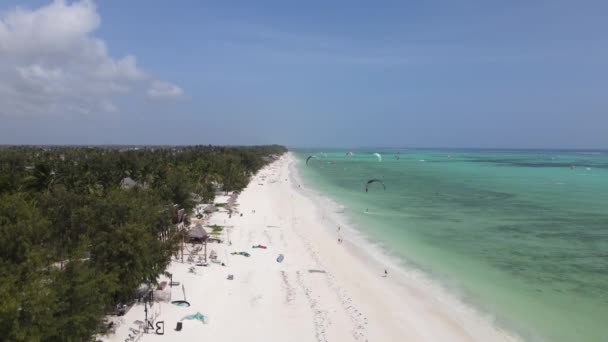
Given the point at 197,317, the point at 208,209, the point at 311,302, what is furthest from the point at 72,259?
the point at 208,209

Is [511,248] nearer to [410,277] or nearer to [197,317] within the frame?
[410,277]

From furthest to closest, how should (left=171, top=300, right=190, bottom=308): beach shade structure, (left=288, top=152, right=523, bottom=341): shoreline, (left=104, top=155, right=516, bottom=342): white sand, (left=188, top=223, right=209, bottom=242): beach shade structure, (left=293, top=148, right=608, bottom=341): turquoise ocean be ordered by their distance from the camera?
(left=188, top=223, right=209, bottom=242): beach shade structure < (left=293, top=148, right=608, bottom=341): turquoise ocean < (left=288, top=152, right=523, bottom=341): shoreline < (left=171, top=300, right=190, bottom=308): beach shade structure < (left=104, top=155, right=516, bottom=342): white sand

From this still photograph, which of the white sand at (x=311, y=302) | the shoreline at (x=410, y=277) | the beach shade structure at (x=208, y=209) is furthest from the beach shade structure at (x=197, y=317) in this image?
the beach shade structure at (x=208, y=209)

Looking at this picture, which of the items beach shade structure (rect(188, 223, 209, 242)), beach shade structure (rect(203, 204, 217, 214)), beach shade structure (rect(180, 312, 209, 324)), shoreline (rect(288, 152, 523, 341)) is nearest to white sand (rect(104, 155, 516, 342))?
shoreline (rect(288, 152, 523, 341))

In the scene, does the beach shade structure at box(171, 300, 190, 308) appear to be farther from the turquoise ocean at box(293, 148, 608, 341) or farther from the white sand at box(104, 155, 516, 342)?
the turquoise ocean at box(293, 148, 608, 341)

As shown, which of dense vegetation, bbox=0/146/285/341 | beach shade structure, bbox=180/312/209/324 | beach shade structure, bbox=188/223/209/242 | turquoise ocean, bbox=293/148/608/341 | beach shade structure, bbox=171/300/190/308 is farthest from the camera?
beach shade structure, bbox=188/223/209/242

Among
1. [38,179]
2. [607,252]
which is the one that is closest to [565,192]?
Result: [607,252]

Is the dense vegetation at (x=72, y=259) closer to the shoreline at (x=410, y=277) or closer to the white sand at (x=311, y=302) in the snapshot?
the white sand at (x=311, y=302)

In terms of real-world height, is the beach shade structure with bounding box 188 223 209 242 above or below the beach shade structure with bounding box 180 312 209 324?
above

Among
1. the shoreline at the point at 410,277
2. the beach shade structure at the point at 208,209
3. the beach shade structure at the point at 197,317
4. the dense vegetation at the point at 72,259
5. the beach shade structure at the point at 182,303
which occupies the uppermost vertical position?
the dense vegetation at the point at 72,259
